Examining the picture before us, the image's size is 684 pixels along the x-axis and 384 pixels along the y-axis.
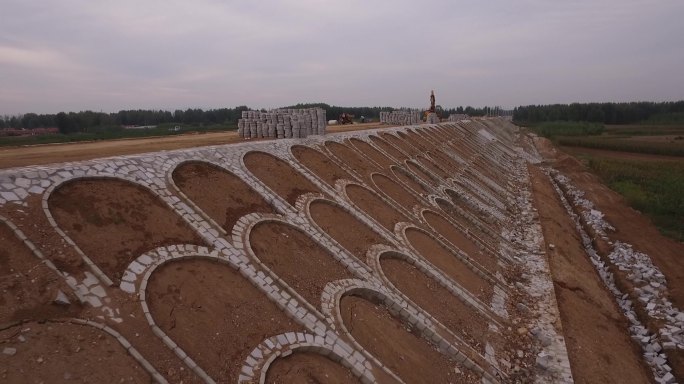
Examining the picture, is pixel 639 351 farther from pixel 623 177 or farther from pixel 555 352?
pixel 623 177

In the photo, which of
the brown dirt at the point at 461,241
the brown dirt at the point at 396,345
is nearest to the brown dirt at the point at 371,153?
the brown dirt at the point at 461,241

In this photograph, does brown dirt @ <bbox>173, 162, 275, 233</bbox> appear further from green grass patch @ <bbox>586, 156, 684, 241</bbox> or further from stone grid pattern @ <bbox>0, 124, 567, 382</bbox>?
green grass patch @ <bbox>586, 156, 684, 241</bbox>

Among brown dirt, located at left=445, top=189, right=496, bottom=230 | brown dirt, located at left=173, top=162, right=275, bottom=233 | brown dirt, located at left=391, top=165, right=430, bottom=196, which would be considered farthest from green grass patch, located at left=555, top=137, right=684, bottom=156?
brown dirt, located at left=173, top=162, right=275, bottom=233

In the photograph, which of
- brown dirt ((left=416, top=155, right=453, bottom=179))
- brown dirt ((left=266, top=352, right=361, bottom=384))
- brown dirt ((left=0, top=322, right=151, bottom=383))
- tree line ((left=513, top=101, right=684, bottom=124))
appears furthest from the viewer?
tree line ((left=513, top=101, right=684, bottom=124))

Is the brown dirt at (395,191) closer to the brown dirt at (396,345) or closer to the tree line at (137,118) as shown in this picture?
the brown dirt at (396,345)

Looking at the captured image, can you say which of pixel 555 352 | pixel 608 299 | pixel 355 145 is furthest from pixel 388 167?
pixel 555 352

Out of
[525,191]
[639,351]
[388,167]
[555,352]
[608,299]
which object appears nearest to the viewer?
[555,352]
